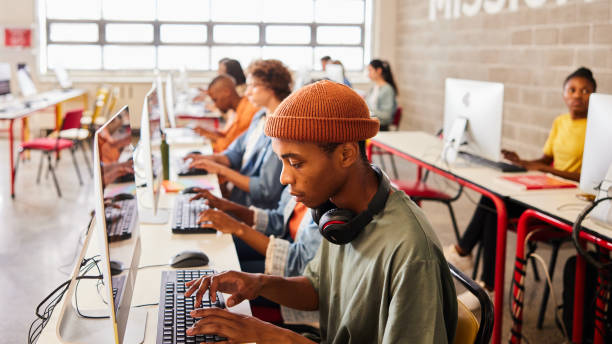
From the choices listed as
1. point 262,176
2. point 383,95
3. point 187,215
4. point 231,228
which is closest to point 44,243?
point 262,176

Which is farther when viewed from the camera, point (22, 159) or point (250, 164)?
point (22, 159)

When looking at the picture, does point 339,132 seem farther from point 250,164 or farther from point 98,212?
point 250,164

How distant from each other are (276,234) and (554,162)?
1812 mm

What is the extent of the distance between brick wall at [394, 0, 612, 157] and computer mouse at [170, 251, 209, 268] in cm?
325

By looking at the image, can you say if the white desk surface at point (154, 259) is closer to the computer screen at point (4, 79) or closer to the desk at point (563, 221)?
the desk at point (563, 221)

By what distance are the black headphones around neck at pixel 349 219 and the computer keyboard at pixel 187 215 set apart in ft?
2.98

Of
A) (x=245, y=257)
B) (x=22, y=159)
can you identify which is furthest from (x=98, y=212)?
(x=22, y=159)

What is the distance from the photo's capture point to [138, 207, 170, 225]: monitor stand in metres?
2.20

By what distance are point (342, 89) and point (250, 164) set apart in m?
2.04

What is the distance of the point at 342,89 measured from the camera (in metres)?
1.19

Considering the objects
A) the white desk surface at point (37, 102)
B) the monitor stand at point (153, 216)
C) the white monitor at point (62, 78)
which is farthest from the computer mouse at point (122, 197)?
the white monitor at point (62, 78)

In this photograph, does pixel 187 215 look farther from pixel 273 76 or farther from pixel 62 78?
pixel 62 78

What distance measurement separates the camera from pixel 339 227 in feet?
3.93

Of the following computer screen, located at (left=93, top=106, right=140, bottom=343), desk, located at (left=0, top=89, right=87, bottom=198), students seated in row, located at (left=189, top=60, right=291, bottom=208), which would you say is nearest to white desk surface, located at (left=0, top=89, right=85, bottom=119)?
desk, located at (left=0, top=89, right=87, bottom=198)
